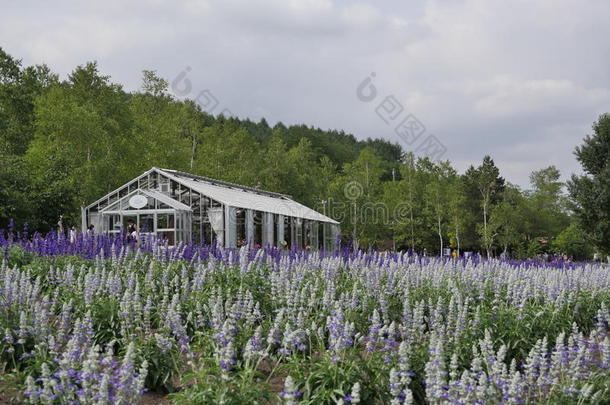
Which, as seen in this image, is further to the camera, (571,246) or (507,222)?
(571,246)

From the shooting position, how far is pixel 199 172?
42562 millimetres

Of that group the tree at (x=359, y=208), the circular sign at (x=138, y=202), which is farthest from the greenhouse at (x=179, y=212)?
the tree at (x=359, y=208)

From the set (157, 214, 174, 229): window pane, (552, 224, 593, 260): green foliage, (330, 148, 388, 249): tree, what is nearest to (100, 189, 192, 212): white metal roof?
(157, 214, 174, 229): window pane

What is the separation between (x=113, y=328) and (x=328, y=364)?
3137 mm

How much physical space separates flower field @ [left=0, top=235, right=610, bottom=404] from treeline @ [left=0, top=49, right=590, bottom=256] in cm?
1667

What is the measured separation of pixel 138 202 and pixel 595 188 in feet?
70.2

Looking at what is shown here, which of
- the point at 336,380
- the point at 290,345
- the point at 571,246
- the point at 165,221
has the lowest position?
the point at 336,380

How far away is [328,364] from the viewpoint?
579 cm

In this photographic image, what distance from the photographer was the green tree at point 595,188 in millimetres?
29859

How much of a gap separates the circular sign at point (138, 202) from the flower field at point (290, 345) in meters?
14.7

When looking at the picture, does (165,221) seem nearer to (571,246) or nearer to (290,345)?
(290,345)

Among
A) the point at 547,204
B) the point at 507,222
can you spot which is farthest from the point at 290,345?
the point at 547,204

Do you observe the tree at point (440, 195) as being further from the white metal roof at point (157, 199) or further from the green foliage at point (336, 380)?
the green foliage at point (336, 380)

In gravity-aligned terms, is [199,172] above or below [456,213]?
above
